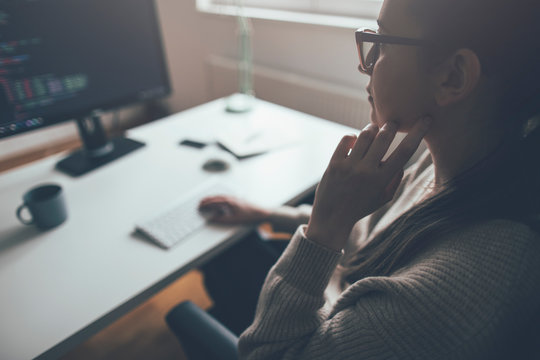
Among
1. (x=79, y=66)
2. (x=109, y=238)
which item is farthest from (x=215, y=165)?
(x=79, y=66)

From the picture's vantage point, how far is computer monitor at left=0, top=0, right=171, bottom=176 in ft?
3.16

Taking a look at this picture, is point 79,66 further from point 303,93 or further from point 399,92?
point 303,93

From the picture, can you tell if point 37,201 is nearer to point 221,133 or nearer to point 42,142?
point 221,133

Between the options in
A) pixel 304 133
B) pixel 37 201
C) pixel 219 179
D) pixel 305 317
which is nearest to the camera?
pixel 305 317

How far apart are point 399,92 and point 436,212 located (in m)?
0.21

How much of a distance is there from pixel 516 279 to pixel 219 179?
801mm

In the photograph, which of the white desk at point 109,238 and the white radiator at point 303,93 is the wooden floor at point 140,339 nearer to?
the white desk at point 109,238

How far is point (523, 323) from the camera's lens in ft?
1.53

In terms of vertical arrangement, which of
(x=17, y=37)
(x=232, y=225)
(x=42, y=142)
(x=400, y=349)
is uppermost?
(x=17, y=37)

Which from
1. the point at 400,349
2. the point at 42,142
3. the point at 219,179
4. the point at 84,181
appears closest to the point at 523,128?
the point at 400,349

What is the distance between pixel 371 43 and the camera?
2.06ft

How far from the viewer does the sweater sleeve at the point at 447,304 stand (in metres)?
0.45

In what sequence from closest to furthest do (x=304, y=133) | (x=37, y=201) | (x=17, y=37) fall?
1. (x=37, y=201)
2. (x=17, y=37)
3. (x=304, y=133)

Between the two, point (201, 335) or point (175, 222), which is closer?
point (201, 335)
